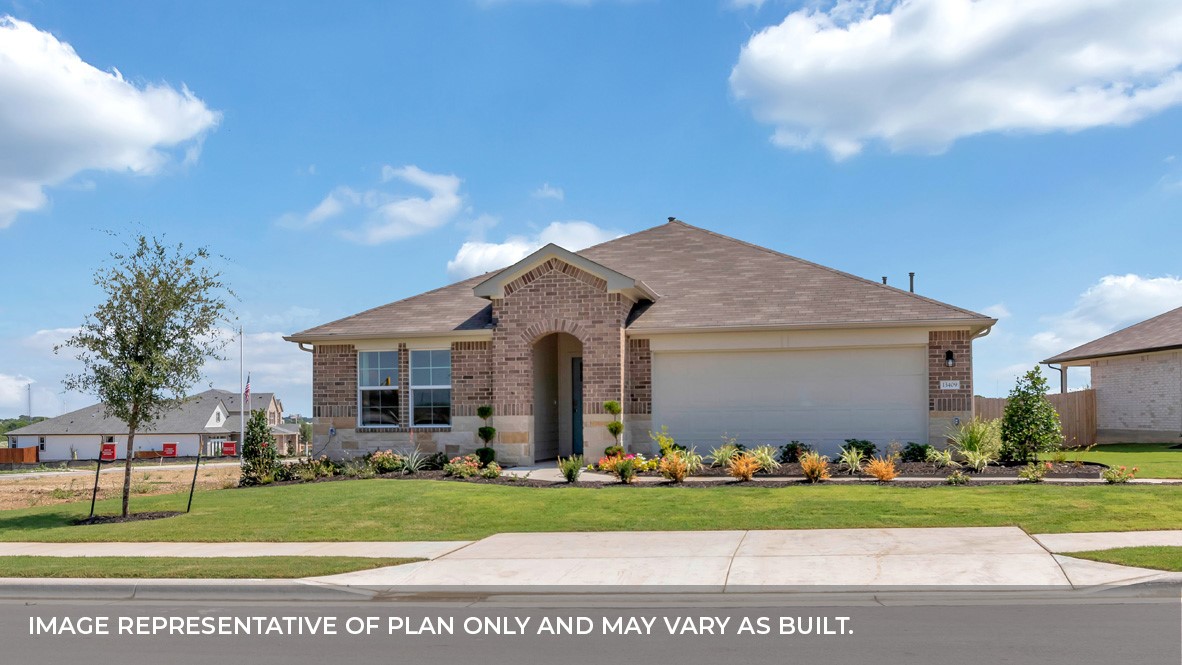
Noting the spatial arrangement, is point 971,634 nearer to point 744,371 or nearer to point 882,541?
point 882,541

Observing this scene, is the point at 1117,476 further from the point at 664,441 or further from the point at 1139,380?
the point at 1139,380

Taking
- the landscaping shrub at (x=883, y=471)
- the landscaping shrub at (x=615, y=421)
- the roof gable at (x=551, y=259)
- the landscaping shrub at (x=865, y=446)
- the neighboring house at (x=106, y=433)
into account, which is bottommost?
the neighboring house at (x=106, y=433)

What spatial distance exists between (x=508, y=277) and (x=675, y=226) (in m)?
7.50

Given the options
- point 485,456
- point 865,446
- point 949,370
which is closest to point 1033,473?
point 865,446

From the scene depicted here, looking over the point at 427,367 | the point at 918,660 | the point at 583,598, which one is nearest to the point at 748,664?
the point at 918,660

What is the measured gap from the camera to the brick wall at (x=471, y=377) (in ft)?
72.0

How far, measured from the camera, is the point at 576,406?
23.5m

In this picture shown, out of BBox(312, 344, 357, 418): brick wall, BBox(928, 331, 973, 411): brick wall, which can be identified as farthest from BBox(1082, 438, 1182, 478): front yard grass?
BBox(312, 344, 357, 418): brick wall

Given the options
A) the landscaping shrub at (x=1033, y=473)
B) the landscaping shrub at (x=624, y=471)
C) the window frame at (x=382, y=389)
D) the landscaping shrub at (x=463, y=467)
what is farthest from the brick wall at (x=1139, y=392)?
the window frame at (x=382, y=389)

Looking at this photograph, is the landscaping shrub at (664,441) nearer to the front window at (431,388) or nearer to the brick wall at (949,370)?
the front window at (431,388)

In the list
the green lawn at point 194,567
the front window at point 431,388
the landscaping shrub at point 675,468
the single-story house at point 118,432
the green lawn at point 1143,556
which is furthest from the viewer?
the single-story house at point 118,432

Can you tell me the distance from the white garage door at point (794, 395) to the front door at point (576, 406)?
8.63 feet

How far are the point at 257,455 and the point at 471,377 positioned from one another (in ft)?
16.7

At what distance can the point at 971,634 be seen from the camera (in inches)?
297
